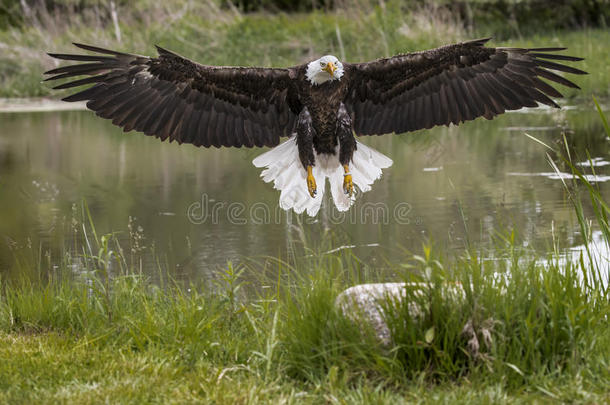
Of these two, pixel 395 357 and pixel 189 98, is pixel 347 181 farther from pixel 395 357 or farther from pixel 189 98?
pixel 395 357

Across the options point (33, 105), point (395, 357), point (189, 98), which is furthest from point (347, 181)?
point (33, 105)

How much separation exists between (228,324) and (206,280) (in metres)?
1.49

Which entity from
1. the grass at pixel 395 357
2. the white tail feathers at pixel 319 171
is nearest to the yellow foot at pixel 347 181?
the white tail feathers at pixel 319 171

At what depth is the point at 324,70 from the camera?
5.57m

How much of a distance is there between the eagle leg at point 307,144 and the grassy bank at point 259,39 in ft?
30.0

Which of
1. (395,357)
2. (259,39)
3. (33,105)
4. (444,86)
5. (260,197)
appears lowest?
(395,357)

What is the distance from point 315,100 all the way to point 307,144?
307mm

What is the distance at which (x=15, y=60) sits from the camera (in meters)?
18.5

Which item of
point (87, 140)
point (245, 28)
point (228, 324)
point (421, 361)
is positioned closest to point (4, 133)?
point (87, 140)

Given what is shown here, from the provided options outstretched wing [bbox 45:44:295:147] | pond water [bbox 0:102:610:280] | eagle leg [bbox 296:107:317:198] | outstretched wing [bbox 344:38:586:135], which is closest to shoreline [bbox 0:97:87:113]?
pond water [bbox 0:102:610:280]

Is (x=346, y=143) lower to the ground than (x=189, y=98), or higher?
lower

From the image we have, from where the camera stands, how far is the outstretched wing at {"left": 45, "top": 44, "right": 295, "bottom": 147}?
5.66m

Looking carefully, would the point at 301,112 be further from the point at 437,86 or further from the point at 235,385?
the point at 235,385

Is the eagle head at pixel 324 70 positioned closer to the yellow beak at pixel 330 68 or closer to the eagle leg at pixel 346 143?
the yellow beak at pixel 330 68
